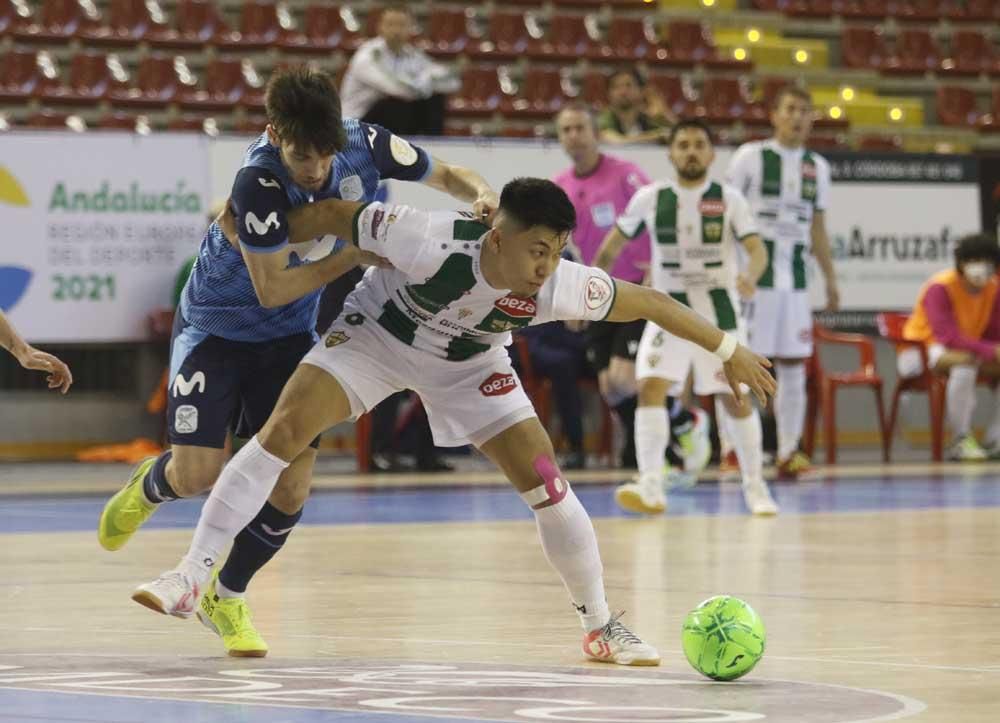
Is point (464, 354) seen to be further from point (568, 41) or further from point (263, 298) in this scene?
point (568, 41)

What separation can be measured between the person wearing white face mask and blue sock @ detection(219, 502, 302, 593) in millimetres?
11000

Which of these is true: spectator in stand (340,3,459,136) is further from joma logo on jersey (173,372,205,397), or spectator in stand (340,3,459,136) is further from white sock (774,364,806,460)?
joma logo on jersey (173,372,205,397)

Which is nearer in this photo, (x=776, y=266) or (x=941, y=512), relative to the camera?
(x=941, y=512)

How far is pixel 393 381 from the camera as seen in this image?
5.77 metres

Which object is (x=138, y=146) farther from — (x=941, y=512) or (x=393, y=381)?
(x=393, y=381)

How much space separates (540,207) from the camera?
17.6 feet

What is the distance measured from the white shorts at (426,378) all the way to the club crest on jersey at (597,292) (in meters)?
0.36

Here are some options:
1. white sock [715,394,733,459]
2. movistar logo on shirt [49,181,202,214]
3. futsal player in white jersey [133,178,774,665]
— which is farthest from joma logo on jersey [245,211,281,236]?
movistar logo on shirt [49,181,202,214]

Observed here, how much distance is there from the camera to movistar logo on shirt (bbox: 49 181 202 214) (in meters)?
14.9

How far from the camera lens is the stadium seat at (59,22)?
19.4m

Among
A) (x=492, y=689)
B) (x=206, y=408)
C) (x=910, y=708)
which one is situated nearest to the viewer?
(x=910, y=708)

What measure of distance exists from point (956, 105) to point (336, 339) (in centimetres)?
1936

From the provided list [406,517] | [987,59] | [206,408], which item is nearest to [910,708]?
[206,408]

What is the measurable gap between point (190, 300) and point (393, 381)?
3.33 ft
